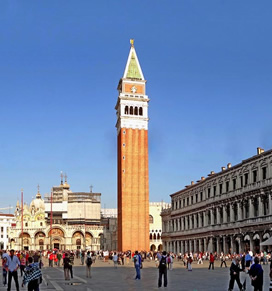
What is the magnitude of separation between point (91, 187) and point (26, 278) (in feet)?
387

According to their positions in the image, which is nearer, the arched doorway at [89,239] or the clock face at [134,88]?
the clock face at [134,88]

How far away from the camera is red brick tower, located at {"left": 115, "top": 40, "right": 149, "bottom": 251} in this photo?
83.9 m

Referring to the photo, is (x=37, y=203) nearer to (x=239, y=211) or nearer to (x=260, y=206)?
(x=239, y=211)

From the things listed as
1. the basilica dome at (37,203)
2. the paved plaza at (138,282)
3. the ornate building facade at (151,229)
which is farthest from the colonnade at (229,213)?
the basilica dome at (37,203)

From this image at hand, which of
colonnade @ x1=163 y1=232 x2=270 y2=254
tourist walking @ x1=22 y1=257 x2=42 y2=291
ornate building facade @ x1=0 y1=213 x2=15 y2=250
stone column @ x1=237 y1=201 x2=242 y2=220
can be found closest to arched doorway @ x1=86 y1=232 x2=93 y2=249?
ornate building facade @ x1=0 y1=213 x2=15 y2=250

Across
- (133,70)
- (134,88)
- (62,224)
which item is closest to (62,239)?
(62,224)

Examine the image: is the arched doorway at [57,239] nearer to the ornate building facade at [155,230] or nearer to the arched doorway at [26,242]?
the arched doorway at [26,242]

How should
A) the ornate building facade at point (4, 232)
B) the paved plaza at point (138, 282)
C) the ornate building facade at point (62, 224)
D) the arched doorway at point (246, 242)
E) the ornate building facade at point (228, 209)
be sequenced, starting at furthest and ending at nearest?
the ornate building facade at point (4, 232)
the ornate building facade at point (62, 224)
the arched doorway at point (246, 242)
the ornate building facade at point (228, 209)
the paved plaza at point (138, 282)

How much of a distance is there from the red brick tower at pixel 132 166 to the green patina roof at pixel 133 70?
0.95 meters

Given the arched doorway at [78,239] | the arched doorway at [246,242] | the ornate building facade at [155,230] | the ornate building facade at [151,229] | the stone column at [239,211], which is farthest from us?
the arched doorway at [78,239]

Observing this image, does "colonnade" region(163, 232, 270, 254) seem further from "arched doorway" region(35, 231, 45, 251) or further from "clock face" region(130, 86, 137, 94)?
"arched doorway" region(35, 231, 45, 251)

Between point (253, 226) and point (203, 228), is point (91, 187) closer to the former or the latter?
point (203, 228)

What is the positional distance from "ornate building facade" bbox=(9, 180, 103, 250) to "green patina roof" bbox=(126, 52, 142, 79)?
44.7m

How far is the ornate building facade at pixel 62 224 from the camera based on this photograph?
11969 cm
